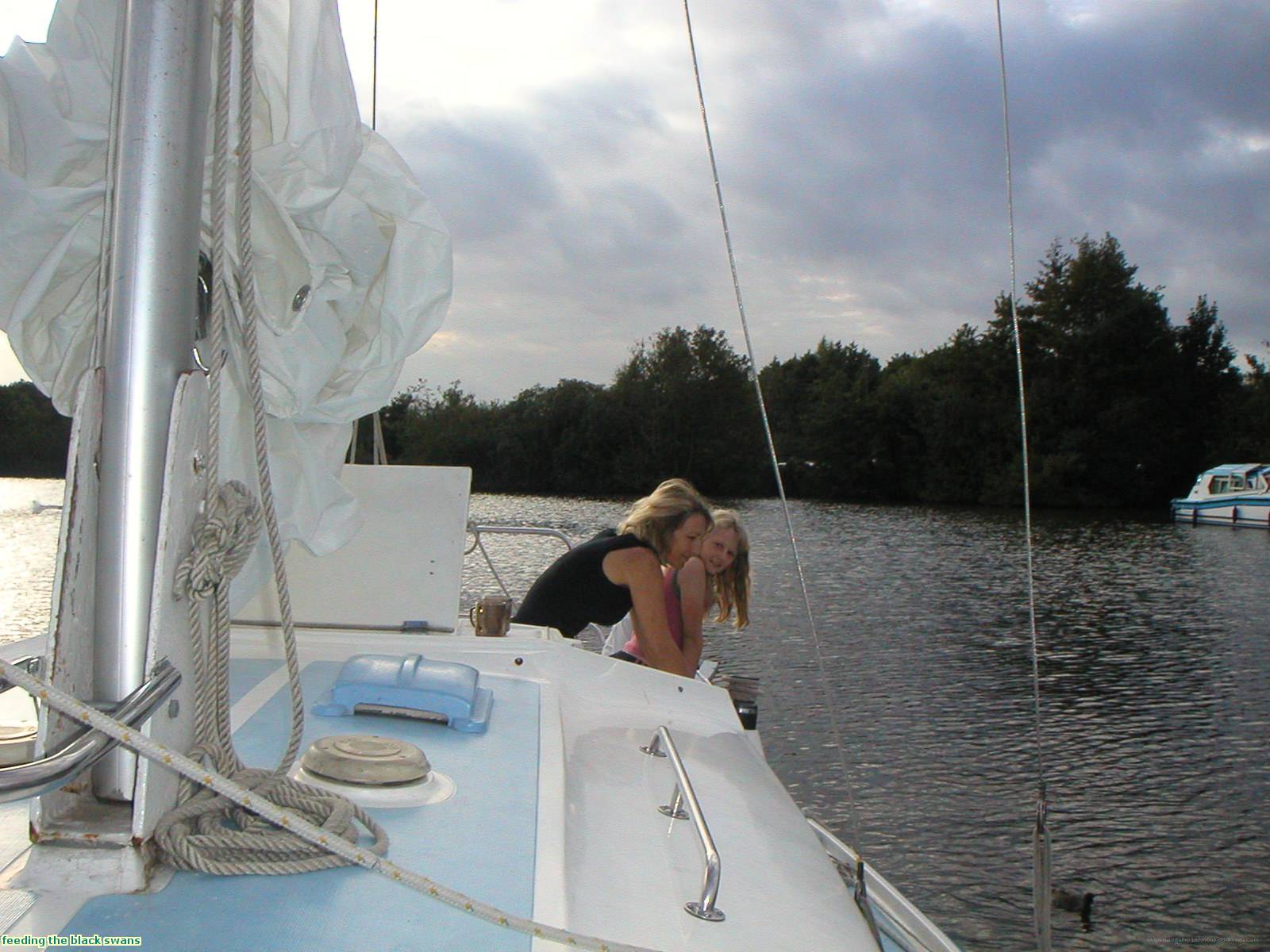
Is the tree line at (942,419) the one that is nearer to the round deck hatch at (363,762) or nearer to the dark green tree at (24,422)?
the dark green tree at (24,422)

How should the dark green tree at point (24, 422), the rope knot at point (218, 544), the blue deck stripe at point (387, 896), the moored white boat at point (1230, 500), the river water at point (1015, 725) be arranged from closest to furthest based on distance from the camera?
the blue deck stripe at point (387, 896) < the rope knot at point (218, 544) < the river water at point (1015, 725) < the dark green tree at point (24, 422) < the moored white boat at point (1230, 500)

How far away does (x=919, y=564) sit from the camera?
784 inches

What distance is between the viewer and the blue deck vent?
187 centimetres

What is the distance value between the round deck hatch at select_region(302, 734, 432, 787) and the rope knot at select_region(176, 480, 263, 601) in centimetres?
32

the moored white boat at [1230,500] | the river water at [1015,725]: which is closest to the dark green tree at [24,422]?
the river water at [1015,725]

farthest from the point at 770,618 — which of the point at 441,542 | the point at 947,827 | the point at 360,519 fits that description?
the point at 360,519

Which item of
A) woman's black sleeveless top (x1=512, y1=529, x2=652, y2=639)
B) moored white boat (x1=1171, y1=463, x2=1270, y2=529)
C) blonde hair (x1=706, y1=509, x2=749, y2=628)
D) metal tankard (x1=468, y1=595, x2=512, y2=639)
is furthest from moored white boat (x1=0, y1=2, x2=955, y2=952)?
moored white boat (x1=1171, y1=463, x2=1270, y2=529)

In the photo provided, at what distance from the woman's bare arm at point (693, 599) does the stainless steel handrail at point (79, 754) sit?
10.1 ft

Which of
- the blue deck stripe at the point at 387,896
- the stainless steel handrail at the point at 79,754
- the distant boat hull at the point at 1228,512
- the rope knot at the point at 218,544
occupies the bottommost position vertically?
the distant boat hull at the point at 1228,512

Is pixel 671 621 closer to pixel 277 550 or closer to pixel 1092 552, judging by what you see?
pixel 277 550

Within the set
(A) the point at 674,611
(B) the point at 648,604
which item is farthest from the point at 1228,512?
(B) the point at 648,604

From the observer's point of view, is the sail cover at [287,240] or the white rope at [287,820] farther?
the sail cover at [287,240]

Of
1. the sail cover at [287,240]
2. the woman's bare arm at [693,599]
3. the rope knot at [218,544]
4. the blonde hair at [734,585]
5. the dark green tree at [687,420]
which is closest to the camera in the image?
the rope knot at [218,544]

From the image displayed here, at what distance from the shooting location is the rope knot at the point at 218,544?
48.0 inches
